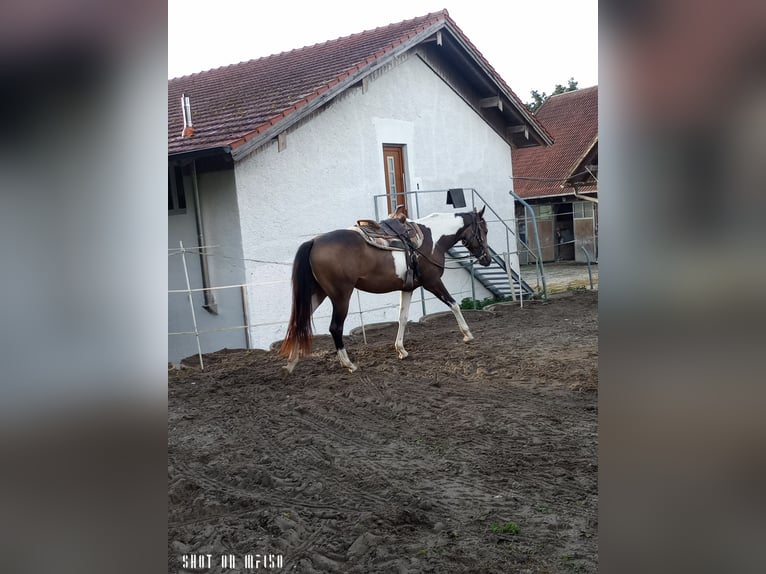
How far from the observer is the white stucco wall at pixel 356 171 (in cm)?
814

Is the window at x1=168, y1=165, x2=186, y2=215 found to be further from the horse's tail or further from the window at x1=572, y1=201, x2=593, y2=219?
the window at x1=572, y1=201, x2=593, y2=219

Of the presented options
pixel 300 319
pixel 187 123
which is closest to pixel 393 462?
pixel 300 319

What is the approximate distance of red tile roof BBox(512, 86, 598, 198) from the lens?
58.0 ft

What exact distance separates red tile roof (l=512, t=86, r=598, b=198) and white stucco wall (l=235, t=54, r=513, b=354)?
5.75m

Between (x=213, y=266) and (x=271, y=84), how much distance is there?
3292 millimetres

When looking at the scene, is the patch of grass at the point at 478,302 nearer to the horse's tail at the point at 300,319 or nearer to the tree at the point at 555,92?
the horse's tail at the point at 300,319

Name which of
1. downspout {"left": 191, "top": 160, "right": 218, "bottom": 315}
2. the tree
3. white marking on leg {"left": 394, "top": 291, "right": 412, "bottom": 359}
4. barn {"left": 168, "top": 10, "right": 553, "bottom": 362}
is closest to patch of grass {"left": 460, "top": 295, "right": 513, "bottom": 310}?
barn {"left": 168, "top": 10, "right": 553, "bottom": 362}

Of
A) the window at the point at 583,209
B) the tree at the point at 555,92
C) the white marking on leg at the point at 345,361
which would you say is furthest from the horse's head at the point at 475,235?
the tree at the point at 555,92

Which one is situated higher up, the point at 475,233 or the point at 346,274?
the point at 475,233

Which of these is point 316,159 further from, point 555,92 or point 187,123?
point 555,92

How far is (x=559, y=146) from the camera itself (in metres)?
18.9
